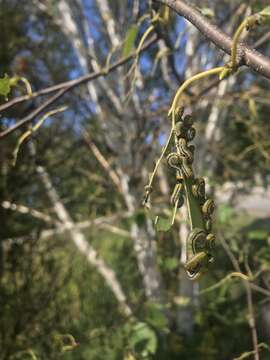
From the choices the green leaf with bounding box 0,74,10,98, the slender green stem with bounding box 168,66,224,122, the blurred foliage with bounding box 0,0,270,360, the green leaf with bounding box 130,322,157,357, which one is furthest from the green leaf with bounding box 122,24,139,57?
the green leaf with bounding box 130,322,157,357

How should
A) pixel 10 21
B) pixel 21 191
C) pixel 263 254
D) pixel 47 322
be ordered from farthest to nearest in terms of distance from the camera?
pixel 10 21 → pixel 21 191 → pixel 47 322 → pixel 263 254

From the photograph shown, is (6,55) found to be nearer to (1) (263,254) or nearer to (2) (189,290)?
(2) (189,290)

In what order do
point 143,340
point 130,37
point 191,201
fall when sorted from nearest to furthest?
point 191,201 < point 130,37 < point 143,340

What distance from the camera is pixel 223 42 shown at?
1.54 feet

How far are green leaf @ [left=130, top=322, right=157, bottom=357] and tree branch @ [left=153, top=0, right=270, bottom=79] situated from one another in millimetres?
1261

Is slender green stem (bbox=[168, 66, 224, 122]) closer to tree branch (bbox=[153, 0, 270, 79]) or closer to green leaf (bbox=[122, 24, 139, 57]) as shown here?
tree branch (bbox=[153, 0, 270, 79])

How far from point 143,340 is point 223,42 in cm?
135

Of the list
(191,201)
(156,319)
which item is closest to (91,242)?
(156,319)

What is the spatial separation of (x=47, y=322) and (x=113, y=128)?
1.18 meters

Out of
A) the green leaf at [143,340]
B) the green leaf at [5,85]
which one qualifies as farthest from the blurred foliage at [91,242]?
the green leaf at [5,85]

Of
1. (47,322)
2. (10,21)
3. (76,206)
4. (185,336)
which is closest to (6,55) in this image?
(10,21)

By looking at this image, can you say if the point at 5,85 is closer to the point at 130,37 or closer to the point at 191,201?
the point at 130,37

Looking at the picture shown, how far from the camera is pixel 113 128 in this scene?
9.00 ft

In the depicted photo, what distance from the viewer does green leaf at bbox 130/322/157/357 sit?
5.19ft
